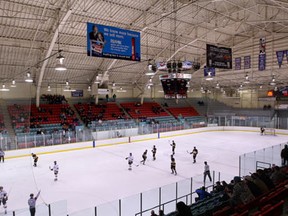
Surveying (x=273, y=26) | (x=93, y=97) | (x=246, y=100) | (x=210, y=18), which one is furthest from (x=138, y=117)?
(x=246, y=100)

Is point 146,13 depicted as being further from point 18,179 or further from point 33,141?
point 18,179

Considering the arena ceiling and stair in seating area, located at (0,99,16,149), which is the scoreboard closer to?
the arena ceiling

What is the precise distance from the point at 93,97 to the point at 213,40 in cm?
1778

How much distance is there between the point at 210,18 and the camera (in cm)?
2269

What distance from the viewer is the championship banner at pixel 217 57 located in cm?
1405

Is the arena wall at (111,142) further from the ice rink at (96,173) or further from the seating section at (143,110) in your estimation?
the seating section at (143,110)

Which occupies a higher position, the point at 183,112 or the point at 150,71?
the point at 150,71

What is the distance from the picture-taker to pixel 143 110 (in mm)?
36156

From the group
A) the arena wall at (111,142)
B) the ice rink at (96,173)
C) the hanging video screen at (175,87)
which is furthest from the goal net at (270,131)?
the hanging video screen at (175,87)

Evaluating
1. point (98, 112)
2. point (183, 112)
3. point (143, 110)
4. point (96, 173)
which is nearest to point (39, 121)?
point (98, 112)

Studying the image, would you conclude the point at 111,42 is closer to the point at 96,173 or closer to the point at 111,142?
the point at 96,173

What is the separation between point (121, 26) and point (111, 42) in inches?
466

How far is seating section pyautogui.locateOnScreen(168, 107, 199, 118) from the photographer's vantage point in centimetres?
3874

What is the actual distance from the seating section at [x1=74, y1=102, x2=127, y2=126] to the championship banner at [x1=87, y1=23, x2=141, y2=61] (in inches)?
715
